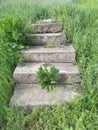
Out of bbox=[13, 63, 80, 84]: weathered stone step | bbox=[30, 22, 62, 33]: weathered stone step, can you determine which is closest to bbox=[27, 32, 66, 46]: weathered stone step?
bbox=[30, 22, 62, 33]: weathered stone step

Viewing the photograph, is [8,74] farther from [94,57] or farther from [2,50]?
[94,57]

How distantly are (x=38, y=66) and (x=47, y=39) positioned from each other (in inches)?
34.2

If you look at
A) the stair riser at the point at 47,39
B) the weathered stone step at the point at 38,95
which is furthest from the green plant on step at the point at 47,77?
the stair riser at the point at 47,39

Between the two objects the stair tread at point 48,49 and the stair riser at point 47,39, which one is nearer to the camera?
the stair tread at point 48,49

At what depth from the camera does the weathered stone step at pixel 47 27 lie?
4480 millimetres

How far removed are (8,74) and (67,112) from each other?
1.17 meters

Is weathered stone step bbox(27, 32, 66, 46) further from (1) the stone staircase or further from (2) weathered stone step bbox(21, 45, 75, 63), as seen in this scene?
(2) weathered stone step bbox(21, 45, 75, 63)

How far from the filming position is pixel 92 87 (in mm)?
2805

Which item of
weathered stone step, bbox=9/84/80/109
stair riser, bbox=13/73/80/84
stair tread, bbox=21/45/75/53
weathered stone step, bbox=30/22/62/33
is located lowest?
weathered stone step, bbox=9/84/80/109

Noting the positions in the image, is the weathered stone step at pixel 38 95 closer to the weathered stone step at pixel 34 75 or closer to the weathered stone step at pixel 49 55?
the weathered stone step at pixel 34 75

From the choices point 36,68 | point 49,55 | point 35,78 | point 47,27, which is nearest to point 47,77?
point 35,78

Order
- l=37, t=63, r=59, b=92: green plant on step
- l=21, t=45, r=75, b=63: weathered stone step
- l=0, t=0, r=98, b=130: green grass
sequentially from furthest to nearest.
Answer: l=21, t=45, r=75, b=63: weathered stone step
l=37, t=63, r=59, b=92: green plant on step
l=0, t=0, r=98, b=130: green grass

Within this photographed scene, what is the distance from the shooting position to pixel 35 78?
3.27m

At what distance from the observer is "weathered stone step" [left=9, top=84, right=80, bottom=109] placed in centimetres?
285
